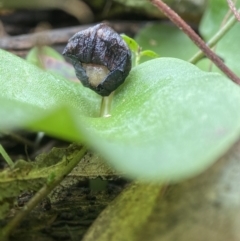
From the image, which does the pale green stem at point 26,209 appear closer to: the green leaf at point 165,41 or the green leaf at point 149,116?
the green leaf at point 149,116

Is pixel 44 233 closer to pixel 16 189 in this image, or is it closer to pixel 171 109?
pixel 16 189

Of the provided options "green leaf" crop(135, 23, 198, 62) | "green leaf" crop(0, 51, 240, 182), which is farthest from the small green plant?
"green leaf" crop(135, 23, 198, 62)

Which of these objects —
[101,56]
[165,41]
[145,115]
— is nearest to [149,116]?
[145,115]

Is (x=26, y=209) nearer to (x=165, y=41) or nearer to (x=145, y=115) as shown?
(x=145, y=115)

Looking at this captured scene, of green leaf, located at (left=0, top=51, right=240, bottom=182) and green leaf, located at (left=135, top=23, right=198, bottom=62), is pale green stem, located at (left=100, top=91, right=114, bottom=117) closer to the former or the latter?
green leaf, located at (left=0, top=51, right=240, bottom=182)

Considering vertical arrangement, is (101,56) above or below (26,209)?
above

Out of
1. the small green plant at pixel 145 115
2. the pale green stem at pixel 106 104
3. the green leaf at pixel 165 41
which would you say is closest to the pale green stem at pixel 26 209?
the small green plant at pixel 145 115

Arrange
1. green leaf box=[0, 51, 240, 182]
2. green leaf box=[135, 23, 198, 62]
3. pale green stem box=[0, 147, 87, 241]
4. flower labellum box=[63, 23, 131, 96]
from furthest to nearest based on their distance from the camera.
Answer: green leaf box=[135, 23, 198, 62] < flower labellum box=[63, 23, 131, 96] < pale green stem box=[0, 147, 87, 241] < green leaf box=[0, 51, 240, 182]
